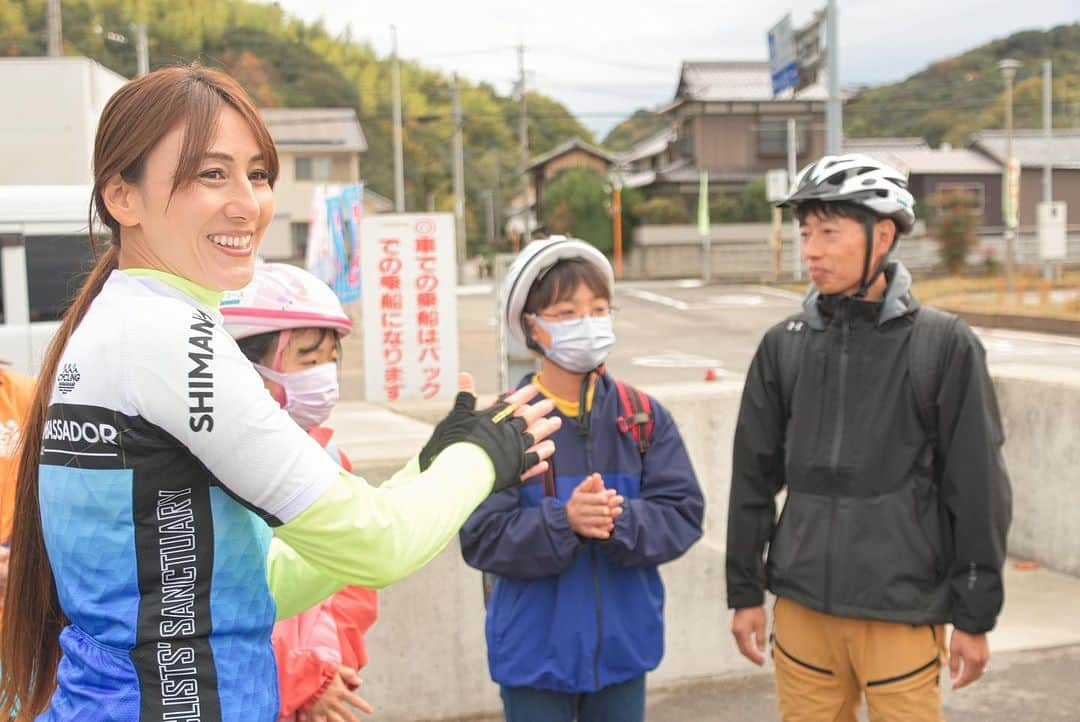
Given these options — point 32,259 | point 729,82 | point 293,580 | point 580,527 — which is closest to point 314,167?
point 729,82

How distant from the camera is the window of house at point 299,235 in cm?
5272

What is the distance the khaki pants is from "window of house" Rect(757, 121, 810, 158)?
145ft

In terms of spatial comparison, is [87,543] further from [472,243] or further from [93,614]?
[472,243]

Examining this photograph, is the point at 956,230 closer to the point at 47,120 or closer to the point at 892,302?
the point at 47,120

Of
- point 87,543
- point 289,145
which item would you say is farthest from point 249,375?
point 289,145

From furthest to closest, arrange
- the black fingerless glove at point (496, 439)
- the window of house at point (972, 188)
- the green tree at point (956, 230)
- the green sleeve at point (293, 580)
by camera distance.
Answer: the window of house at point (972, 188)
the green tree at point (956, 230)
the green sleeve at point (293, 580)
the black fingerless glove at point (496, 439)

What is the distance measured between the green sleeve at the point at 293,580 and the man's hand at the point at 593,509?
0.91 metres

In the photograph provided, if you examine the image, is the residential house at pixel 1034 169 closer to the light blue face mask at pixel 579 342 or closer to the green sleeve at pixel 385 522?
the light blue face mask at pixel 579 342

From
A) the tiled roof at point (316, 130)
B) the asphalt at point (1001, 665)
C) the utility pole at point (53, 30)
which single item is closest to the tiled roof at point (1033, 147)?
the tiled roof at point (316, 130)

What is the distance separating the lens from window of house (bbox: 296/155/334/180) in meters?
54.2

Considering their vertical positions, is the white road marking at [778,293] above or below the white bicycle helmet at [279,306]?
below

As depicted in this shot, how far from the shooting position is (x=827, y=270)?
9.16 feet

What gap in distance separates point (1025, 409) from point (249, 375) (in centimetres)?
537

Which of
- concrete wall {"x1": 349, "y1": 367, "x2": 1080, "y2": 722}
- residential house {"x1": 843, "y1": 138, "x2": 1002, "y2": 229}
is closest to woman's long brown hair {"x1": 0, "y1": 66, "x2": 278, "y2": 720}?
concrete wall {"x1": 349, "y1": 367, "x2": 1080, "y2": 722}
